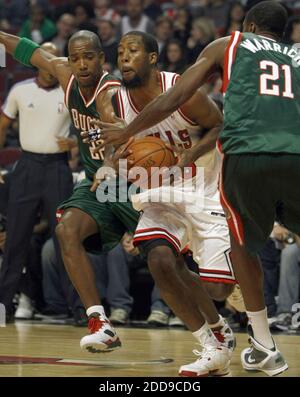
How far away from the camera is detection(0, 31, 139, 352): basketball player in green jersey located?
5.36 m

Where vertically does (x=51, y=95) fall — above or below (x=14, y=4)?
below

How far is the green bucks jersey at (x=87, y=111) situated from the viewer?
19.2ft

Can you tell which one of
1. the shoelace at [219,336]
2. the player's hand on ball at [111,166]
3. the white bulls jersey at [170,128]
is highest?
the white bulls jersey at [170,128]

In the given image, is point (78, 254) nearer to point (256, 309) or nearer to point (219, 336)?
point (219, 336)

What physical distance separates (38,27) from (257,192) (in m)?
8.66

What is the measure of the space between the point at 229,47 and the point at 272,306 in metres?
3.63

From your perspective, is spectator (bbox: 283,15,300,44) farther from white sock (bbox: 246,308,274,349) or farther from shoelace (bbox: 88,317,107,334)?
white sock (bbox: 246,308,274,349)

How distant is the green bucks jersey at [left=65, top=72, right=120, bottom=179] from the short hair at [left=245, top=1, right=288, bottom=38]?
1.37 m

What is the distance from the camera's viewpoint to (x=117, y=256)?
8.05 metres

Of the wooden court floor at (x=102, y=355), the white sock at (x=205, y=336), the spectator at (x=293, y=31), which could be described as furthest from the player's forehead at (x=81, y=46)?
the spectator at (x=293, y=31)

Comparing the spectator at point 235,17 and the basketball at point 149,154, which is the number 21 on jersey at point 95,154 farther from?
the spectator at point 235,17

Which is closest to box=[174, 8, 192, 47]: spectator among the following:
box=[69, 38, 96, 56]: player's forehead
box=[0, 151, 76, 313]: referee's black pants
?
box=[0, 151, 76, 313]: referee's black pants

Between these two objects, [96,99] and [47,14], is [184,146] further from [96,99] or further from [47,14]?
[47,14]
